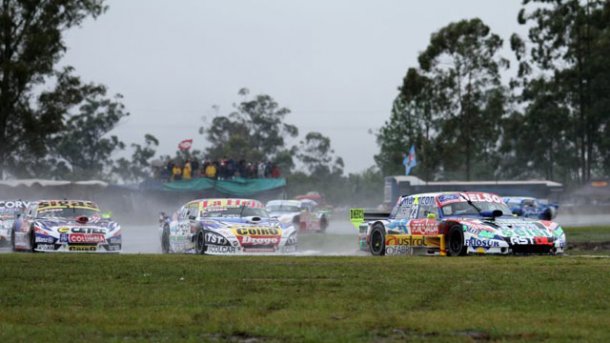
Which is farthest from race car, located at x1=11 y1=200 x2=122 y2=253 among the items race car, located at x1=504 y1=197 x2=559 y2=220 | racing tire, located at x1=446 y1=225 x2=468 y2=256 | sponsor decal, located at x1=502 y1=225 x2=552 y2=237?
race car, located at x1=504 y1=197 x2=559 y2=220

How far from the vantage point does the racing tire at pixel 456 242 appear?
759 inches

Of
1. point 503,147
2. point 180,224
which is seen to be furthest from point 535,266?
point 503,147

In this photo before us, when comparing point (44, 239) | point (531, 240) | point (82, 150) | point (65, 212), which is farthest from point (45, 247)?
point (82, 150)

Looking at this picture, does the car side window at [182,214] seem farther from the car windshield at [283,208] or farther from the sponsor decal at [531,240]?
the car windshield at [283,208]

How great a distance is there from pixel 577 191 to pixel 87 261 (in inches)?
2322

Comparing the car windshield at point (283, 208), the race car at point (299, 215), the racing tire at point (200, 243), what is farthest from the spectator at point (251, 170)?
the racing tire at point (200, 243)

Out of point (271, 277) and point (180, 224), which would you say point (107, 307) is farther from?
point (180, 224)

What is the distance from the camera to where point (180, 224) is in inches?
925

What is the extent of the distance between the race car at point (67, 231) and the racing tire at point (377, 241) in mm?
5622

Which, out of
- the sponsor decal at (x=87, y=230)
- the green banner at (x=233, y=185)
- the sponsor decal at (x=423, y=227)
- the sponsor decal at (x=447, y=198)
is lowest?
the sponsor decal at (x=87, y=230)

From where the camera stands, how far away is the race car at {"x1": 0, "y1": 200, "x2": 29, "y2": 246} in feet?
91.6

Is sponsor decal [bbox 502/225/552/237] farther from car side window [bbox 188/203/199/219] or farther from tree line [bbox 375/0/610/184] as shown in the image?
tree line [bbox 375/0/610/184]

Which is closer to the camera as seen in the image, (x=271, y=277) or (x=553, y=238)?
(x=271, y=277)

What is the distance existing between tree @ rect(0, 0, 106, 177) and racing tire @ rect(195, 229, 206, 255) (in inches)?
1377
